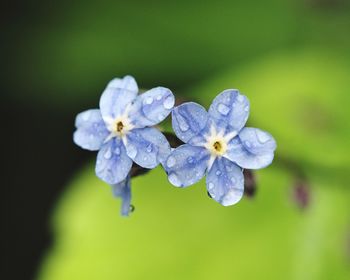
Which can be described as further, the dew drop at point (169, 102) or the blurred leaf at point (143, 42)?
the blurred leaf at point (143, 42)

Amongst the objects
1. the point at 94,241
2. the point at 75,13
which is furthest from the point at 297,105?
the point at 75,13

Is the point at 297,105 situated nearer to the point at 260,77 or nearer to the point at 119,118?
the point at 260,77

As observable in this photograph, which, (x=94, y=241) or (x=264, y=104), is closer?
(x=94, y=241)

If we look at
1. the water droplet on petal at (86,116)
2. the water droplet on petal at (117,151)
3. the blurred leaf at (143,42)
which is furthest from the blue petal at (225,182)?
the blurred leaf at (143,42)

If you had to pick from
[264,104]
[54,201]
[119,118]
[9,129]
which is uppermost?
[264,104]

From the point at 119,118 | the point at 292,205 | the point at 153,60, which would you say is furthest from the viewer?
the point at 153,60

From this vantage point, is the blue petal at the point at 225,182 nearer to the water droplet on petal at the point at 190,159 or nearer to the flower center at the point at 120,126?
the water droplet on petal at the point at 190,159

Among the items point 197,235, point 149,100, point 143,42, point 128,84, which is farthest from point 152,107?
point 143,42

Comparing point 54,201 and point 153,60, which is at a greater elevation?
point 153,60
